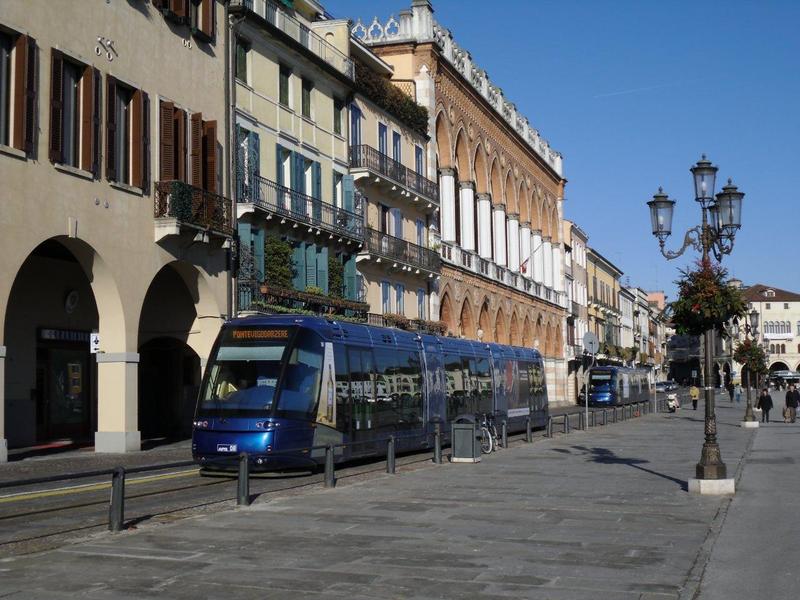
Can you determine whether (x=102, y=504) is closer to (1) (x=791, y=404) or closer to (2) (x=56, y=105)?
(2) (x=56, y=105)

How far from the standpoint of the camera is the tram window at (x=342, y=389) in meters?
21.6

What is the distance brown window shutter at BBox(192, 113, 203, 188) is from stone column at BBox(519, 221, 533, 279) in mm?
41698

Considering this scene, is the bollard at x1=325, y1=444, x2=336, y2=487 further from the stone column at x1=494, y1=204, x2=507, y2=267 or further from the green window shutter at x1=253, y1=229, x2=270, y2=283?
the stone column at x1=494, y1=204, x2=507, y2=267

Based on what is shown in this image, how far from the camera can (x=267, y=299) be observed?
33.2 m

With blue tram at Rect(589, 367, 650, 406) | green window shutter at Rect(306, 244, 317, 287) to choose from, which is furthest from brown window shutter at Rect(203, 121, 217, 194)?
blue tram at Rect(589, 367, 650, 406)

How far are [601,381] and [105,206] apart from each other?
4850 cm

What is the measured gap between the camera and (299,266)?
1419 inches

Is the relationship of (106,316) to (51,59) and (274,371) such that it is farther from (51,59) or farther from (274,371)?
(274,371)

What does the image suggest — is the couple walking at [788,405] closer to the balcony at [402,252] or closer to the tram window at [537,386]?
the tram window at [537,386]

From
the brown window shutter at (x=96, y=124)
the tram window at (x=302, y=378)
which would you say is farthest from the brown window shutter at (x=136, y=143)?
the tram window at (x=302, y=378)

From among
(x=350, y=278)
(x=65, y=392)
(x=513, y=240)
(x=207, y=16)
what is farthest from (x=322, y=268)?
(x=513, y=240)

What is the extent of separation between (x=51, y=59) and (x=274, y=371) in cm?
907

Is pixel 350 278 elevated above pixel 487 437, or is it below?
above

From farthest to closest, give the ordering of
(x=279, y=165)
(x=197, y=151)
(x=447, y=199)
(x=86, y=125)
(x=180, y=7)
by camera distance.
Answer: (x=447, y=199) → (x=279, y=165) → (x=197, y=151) → (x=180, y=7) → (x=86, y=125)
